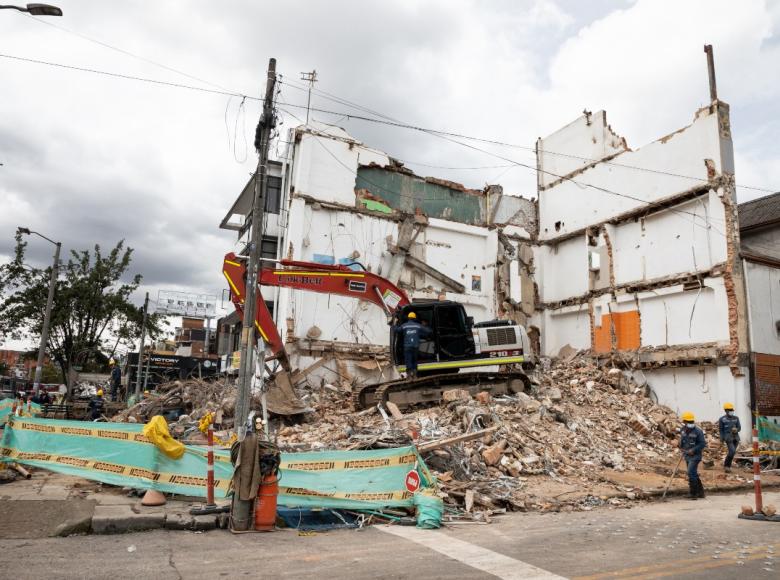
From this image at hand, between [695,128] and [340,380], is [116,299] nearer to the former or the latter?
[340,380]

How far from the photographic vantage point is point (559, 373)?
20266 millimetres

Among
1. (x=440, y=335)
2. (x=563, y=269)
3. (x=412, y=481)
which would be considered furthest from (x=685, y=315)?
(x=412, y=481)

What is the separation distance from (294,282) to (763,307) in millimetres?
15176

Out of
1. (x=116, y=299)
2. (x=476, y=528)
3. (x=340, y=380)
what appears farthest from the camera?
(x=116, y=299)

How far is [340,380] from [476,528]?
1354cm

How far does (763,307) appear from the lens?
58.9 feet

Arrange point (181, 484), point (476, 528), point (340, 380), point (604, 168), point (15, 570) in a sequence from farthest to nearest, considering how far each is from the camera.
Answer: point (604, 168)
point (340, 380)
point (181, 484)
point (476, 528)
point (15, 570)

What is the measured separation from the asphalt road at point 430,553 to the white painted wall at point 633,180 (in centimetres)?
1487

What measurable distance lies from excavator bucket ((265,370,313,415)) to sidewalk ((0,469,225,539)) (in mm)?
5973

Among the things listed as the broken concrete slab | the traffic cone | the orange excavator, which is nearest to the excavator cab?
the orange excavator

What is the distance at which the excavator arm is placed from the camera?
12.6 meters

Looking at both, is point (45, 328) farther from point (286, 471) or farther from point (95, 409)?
point (286, 471)

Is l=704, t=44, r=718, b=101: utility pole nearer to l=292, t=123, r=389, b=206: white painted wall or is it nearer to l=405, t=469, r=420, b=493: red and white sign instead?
l=292, t=123, r=389, b=206: white painted wall

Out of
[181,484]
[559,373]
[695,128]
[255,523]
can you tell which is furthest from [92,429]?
[695,128]
